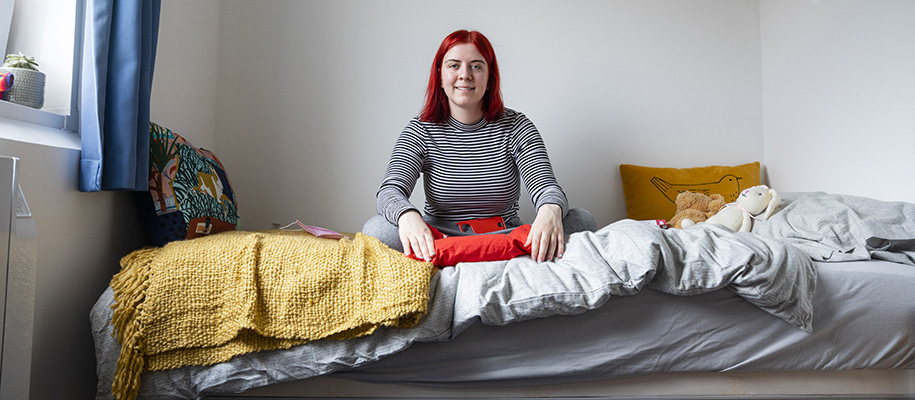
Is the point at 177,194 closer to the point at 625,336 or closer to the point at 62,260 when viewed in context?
the point at 62,260

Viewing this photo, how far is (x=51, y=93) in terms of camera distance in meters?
1.25

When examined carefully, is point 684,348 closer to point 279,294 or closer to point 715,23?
point 279,294

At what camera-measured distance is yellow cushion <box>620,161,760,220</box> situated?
218cm

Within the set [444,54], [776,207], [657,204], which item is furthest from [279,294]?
[657,204]

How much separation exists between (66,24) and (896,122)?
2434 mm

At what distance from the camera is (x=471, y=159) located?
162 cm

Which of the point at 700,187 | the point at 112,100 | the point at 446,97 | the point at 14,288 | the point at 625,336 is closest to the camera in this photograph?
the point at 14,288

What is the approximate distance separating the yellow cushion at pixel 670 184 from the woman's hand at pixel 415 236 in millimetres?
1268

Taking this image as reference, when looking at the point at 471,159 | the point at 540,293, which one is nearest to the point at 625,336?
the point at 540,293

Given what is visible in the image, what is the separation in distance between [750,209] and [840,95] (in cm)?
68

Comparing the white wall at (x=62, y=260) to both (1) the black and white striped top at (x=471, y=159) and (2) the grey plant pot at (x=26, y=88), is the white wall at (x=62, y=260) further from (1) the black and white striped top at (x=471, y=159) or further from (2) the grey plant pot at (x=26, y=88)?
(1) the black and white striped top at (x=471, y=159)

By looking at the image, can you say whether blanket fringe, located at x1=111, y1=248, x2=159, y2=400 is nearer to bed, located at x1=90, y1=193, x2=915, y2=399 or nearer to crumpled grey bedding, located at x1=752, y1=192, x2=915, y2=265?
bed, located at x1=90, y1=193, x2=915, y2=399

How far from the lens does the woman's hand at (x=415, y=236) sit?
1.21 m

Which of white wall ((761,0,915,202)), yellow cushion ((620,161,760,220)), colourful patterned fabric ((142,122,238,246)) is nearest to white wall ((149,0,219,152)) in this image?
colourful patterned fabric ((142,122,238,246))
